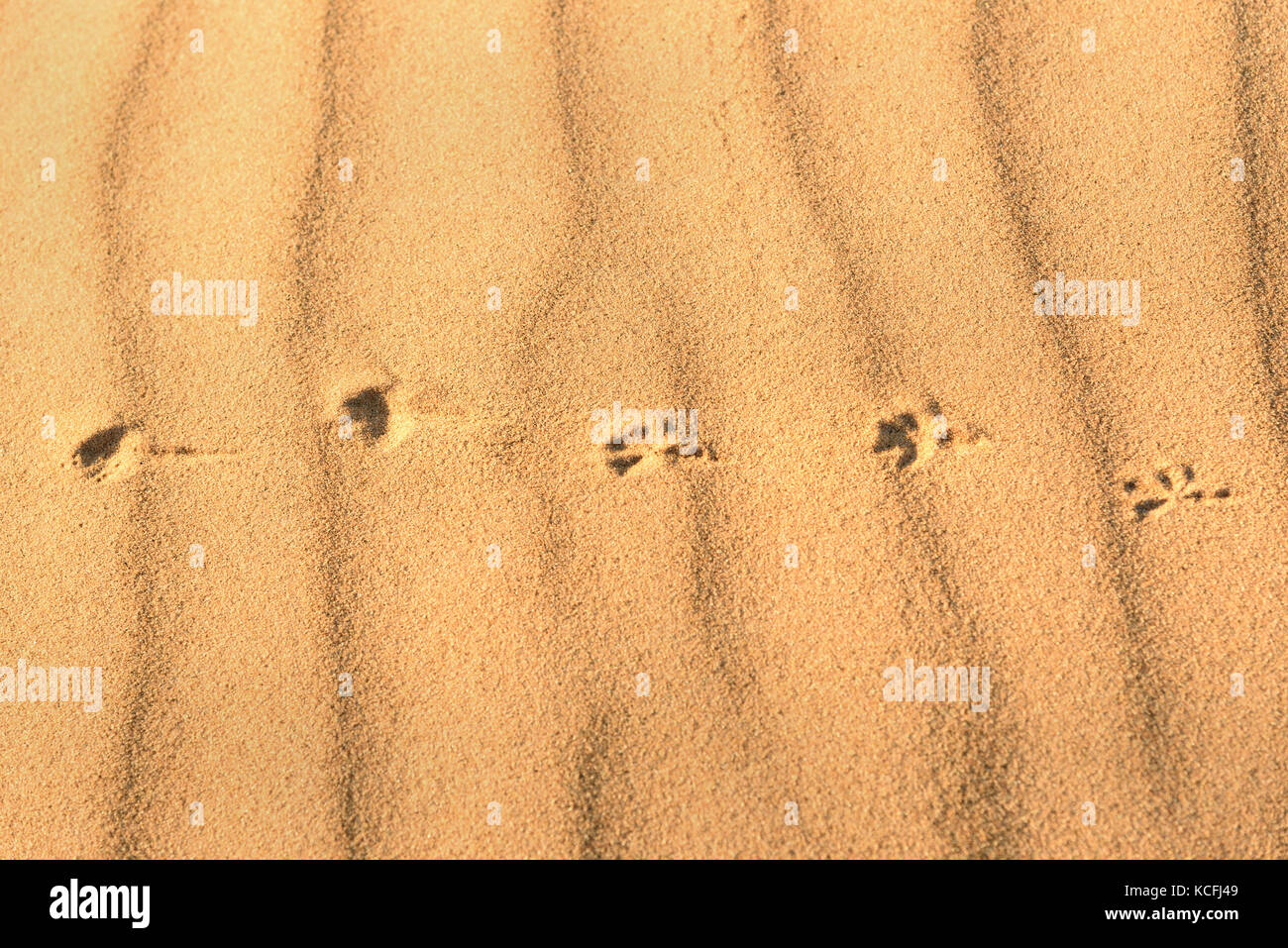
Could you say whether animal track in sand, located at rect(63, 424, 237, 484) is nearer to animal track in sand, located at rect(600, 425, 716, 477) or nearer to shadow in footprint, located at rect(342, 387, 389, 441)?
shadow in footprint, located at rect(342, 387, 389, 441)

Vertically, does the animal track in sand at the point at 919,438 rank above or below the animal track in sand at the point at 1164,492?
above

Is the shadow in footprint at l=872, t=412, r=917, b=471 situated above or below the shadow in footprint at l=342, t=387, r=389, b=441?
below

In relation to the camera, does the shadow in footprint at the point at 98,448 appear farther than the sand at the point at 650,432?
Yes

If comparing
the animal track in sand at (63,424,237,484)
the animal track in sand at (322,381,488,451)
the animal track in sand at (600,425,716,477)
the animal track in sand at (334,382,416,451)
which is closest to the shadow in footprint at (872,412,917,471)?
the animal track in sand at (600,425,716,477)

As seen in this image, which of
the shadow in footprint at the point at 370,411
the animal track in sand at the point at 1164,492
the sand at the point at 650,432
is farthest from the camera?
the shadow in footprint at the point at 370,411

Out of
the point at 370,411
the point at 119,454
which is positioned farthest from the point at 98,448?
the point at 370,411

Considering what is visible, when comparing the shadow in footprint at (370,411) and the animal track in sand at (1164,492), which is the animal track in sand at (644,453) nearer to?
the shadow in footprint at (370,411)

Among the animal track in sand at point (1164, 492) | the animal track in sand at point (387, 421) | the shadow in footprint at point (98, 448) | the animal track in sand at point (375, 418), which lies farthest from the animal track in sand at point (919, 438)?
the shadow in footprint at point (98, 448)

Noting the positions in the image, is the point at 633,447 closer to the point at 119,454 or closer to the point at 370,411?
the point at 370,411
